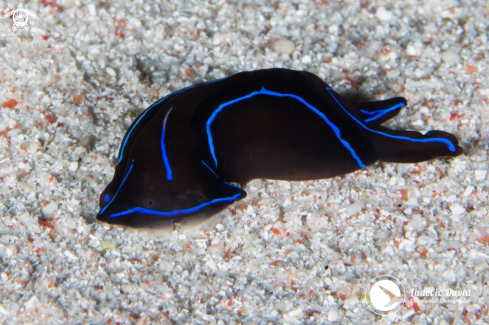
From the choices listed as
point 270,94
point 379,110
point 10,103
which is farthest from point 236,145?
point 10,103

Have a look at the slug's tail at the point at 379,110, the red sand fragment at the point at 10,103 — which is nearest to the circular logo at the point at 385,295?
the slug's tail at the point at 379,110

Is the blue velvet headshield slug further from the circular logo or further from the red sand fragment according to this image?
the red sand fragment

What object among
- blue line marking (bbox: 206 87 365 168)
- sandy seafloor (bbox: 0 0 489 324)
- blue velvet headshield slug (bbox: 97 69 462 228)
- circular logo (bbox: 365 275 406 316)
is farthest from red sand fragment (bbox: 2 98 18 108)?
circular logo (bbox: 365 275 406 316)

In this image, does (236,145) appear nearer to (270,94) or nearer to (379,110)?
(270,94)

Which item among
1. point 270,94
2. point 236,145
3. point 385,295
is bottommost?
point 385,295

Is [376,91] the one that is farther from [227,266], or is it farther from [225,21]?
[227,266]

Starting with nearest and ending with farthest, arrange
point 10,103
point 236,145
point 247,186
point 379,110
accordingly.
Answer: point 236,145, point 247,186, point 379,110, point 10,103
